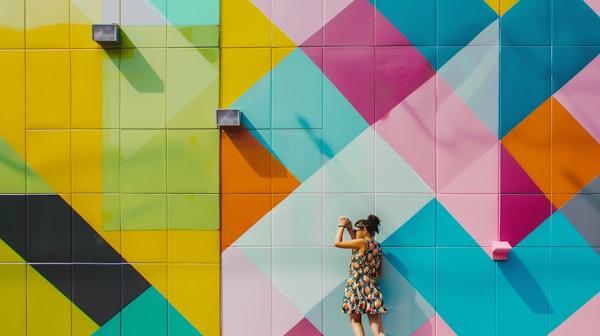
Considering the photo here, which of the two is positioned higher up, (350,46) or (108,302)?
(350,46)

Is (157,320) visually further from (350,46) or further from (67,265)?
(350,46)

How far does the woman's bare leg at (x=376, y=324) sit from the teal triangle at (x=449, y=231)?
1.04 meters

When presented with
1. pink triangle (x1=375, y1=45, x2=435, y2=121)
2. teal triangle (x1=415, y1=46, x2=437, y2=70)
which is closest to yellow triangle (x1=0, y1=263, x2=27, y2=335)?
pink triangle (x1=375, y1=45, x2=435, y2=121)

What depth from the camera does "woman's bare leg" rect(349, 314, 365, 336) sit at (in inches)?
130

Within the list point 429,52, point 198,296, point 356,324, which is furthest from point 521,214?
point 198,296

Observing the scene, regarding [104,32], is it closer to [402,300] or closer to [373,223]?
[373,223]

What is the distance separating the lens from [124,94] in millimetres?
3582

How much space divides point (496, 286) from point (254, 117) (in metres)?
3.21

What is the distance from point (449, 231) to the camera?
355cm

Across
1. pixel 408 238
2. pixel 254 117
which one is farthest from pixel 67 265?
pixel 408 238

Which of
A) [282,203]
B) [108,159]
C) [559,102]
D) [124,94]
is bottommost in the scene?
[282,203]

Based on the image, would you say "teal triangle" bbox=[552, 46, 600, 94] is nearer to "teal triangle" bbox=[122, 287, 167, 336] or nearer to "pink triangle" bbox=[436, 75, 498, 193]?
"pink triangle" bbox=[436, 75, 498, 193]

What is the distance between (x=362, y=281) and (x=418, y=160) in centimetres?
142

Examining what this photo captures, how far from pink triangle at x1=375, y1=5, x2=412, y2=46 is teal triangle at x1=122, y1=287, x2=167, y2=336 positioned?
3700mm
